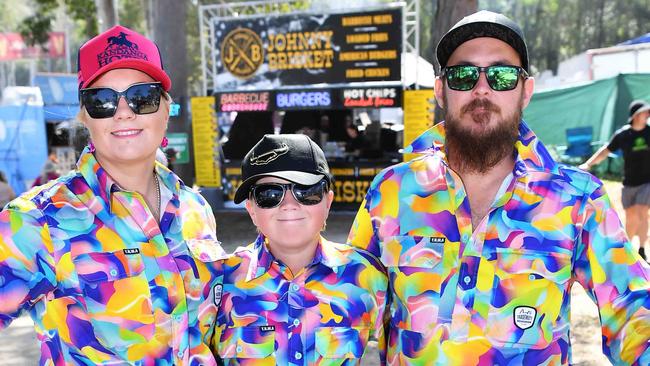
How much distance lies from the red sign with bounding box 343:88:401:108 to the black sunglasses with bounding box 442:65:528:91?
6857mm

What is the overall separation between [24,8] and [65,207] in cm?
6843

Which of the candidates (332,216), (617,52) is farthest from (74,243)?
(617,52)

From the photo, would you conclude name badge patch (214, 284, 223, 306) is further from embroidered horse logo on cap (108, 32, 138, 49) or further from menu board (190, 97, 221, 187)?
menu board (190, 97, 221, 187)

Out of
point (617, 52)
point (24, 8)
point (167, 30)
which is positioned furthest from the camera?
point (24, 8)

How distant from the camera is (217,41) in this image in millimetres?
9898

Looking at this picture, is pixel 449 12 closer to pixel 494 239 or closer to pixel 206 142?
pixel 494 239

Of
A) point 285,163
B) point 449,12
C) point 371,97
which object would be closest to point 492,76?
point 285,163

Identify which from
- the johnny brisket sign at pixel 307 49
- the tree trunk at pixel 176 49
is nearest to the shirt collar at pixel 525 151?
the johnny brisket sign at pixel 307 49

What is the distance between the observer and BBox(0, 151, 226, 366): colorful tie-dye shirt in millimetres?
1686

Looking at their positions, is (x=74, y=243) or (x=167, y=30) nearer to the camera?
(x=74, y=243)

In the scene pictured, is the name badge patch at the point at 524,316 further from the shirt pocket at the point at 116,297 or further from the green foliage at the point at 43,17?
the green foliage at the point at 43,17

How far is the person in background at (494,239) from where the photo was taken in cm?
189

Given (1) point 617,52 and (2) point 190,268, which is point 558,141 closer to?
(1) point 617,52

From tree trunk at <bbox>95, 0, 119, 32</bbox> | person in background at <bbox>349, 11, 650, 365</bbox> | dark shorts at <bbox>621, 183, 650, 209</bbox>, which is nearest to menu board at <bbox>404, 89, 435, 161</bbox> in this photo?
dark shorts at <bbox>621, 183, 650, 209</bbox>
